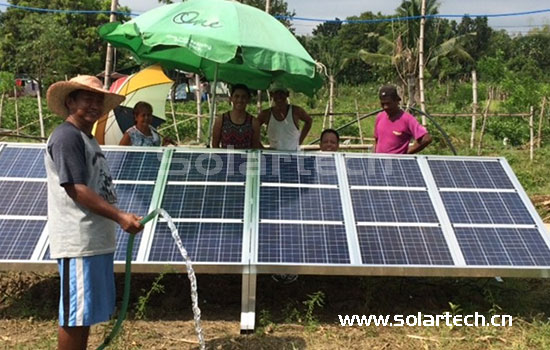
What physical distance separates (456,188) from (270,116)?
244 centimetres

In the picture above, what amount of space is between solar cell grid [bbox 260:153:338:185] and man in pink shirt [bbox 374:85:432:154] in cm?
99

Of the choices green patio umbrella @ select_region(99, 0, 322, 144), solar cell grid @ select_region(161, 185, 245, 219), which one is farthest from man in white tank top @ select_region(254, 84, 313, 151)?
solar cell grid @ select_region(161, 185, 245, 219)

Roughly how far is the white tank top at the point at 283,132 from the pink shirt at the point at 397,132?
3.49 feet

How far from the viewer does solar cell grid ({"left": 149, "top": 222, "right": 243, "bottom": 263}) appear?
14.9ft

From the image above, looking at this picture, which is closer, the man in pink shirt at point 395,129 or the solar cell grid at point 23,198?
the solar cell grid at point 23,198

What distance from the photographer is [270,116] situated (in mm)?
6625

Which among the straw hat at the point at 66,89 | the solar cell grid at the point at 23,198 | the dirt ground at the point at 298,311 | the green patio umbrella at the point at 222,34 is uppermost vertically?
the green patio umbrella at the point at 222,34

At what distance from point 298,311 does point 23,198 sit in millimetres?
2821

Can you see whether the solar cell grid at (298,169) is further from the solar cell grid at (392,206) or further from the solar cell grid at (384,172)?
the solar cell grid at (392,206)

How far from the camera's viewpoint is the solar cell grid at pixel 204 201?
496cm

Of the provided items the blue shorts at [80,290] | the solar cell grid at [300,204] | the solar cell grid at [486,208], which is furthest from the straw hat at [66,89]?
the solar cell grid at [486,208]

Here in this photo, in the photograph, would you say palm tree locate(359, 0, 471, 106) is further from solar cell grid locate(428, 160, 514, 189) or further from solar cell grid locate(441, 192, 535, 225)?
solar cell grid locate(441, 192, 535, 225)

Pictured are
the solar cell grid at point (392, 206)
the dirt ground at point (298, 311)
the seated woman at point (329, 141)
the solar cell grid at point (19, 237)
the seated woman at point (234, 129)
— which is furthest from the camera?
the seated woman at point (329, 141)

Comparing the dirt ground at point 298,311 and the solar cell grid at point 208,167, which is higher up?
the solar cell grid at point 208,167
